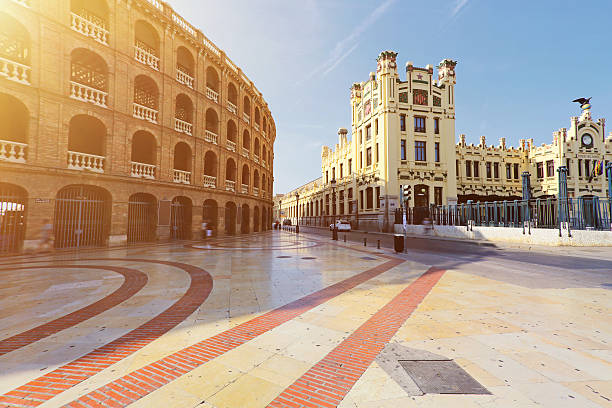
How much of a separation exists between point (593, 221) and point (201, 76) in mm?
27071

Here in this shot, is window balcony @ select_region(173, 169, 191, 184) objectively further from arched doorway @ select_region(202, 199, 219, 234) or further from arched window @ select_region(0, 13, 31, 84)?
arched window @ select_region(0, 13, 31, 84)

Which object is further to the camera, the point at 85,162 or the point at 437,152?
the point at 437,152

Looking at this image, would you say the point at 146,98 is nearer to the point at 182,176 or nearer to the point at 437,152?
the point at 182,176

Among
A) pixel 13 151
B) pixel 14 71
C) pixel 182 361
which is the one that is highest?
pixel 14 71

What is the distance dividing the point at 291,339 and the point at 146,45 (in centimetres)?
1985

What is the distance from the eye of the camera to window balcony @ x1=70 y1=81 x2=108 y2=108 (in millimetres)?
12817

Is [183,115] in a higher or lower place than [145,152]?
higher

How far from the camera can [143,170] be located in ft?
51.2

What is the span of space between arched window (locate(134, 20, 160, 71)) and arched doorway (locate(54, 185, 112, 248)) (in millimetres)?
8054

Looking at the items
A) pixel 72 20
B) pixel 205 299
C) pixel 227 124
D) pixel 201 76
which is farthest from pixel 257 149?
pixel 205 299

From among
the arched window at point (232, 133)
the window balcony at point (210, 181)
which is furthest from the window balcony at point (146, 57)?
the window balcony at point (210, 181)

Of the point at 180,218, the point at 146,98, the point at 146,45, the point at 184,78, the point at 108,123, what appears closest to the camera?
the point at 108,123

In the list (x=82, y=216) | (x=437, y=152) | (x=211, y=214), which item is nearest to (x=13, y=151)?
(x=82, y=216)

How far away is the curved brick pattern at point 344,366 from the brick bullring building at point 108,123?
1457cm
